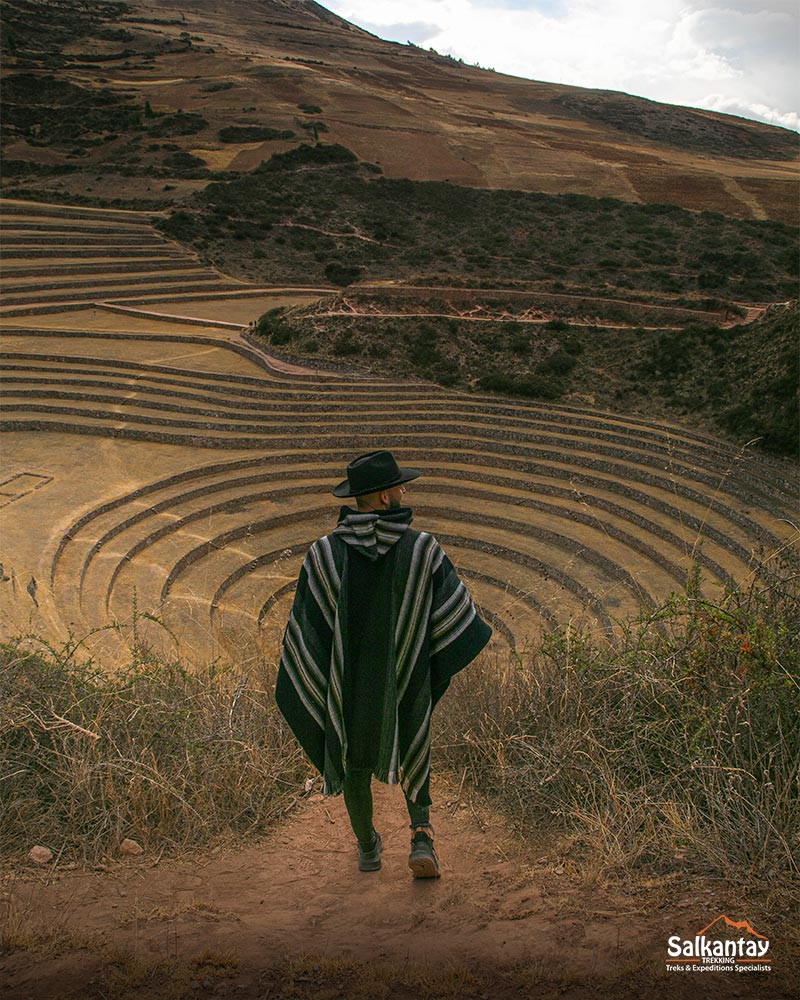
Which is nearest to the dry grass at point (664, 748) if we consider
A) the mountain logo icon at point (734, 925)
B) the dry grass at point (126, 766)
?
the mountain logo icon at point (734, 925)

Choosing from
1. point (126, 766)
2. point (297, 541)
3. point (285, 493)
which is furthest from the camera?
point (285, 493)

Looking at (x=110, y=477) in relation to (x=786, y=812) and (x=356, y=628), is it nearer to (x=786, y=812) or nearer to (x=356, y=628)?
(x=356, y=628)

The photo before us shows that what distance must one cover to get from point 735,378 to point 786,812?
1736 centimetres

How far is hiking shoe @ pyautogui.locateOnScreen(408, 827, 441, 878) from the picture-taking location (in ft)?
10.6

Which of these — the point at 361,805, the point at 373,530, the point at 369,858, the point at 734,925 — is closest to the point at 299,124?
the point at 373,530

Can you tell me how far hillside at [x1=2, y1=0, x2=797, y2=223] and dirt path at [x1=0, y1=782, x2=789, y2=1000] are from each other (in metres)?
36.9

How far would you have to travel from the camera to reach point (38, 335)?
70.7 ft

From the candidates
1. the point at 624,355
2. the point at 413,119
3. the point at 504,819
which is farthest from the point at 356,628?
the point at 413,119

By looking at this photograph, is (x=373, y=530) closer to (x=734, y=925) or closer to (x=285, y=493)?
(x=734, y=925)

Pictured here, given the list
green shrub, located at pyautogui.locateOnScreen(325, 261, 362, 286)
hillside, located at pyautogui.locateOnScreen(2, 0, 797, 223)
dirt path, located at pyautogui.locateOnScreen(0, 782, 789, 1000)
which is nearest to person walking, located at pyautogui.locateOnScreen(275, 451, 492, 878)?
dirt path, located at pyautogui.locateOnScreen(0, 782, 789, 1000)

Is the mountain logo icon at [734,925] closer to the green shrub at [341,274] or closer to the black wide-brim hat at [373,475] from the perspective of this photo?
the black wide-brim hat at [373,475]

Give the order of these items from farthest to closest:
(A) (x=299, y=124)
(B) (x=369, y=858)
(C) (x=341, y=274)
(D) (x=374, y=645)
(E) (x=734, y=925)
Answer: (A) (x=299, y=124)
(C) (x=341, y=274)
(B) (x=369, y=858)
(D) (x=374, y=645)
(E) (x=734, y=925)

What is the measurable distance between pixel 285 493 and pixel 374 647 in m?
11.8

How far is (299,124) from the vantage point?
4753 centimetres
